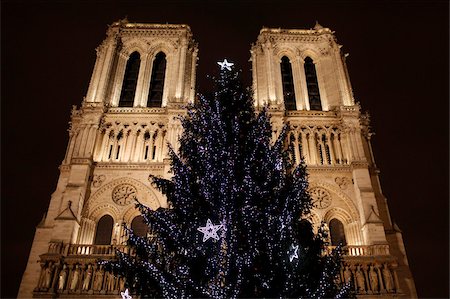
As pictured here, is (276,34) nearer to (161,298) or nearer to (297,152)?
(297,152)

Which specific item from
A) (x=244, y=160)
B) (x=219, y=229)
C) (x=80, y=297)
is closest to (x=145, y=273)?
(x=219, y=229)

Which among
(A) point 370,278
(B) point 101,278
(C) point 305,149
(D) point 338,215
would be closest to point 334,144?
(C) point 305,149

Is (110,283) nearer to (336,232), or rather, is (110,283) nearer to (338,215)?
(336,232)

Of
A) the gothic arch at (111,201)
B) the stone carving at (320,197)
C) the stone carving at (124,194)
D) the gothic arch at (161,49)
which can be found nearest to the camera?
the gothic arch at (111,201)

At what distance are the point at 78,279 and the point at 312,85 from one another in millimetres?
17439

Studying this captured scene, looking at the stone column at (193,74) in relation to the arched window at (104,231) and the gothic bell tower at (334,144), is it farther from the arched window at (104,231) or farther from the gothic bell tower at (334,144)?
the arched window at (104,231)

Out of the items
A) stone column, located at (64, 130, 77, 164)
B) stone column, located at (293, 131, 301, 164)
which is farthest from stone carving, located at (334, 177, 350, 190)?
stone column, located at (64, 130, 77, 164)

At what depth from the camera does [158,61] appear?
1109 inches

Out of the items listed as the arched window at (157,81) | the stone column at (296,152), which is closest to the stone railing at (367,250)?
the stone column at (296,152)

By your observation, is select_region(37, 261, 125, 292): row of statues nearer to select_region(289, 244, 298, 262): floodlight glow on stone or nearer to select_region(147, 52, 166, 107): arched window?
select_region(289, 244, 298, 262): floodlight glow on stone

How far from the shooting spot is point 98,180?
2102cm

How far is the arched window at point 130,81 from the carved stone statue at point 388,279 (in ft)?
52.4

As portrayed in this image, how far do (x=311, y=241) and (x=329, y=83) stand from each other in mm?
15149

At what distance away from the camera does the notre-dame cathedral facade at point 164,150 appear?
17.5 m
